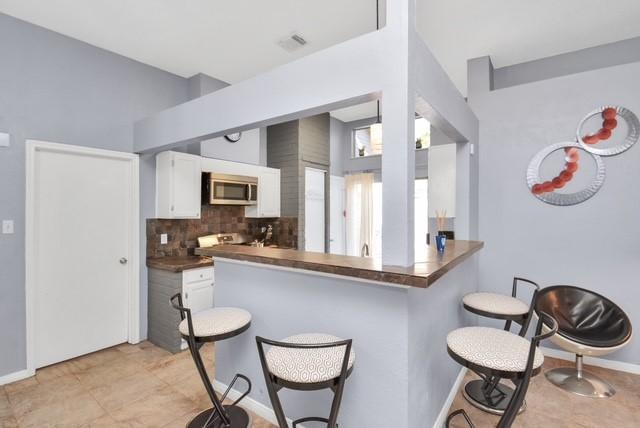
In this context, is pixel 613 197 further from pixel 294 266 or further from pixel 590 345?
pixel 294 266

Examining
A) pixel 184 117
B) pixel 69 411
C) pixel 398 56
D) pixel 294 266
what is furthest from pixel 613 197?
pixel 69 411

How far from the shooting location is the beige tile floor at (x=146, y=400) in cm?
219

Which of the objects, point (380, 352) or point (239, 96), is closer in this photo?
point (380, 352)

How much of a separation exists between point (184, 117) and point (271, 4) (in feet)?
4.05

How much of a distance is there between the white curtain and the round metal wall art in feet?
8.90

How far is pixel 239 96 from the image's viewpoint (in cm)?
252

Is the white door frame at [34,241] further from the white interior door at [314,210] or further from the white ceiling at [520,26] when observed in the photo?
the white ceiling at [520,26]

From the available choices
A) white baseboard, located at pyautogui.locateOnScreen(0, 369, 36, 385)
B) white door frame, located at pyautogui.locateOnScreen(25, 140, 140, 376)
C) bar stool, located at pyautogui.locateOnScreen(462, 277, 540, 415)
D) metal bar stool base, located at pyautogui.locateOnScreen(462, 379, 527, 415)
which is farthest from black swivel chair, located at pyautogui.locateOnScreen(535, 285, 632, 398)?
white baseboard, located at pyautogui.locateOnScreen(0, 369, 36, 385)

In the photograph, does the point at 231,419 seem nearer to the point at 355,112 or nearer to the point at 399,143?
the point at 399,143

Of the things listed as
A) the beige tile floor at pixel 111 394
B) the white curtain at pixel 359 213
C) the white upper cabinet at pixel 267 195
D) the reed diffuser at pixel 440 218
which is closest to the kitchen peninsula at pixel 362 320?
the beige tile floor at pixel 111 394

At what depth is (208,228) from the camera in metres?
4.19

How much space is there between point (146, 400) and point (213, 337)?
119cm

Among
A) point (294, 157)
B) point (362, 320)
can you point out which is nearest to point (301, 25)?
point (294, 157)

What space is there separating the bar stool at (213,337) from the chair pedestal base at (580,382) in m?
2.49
